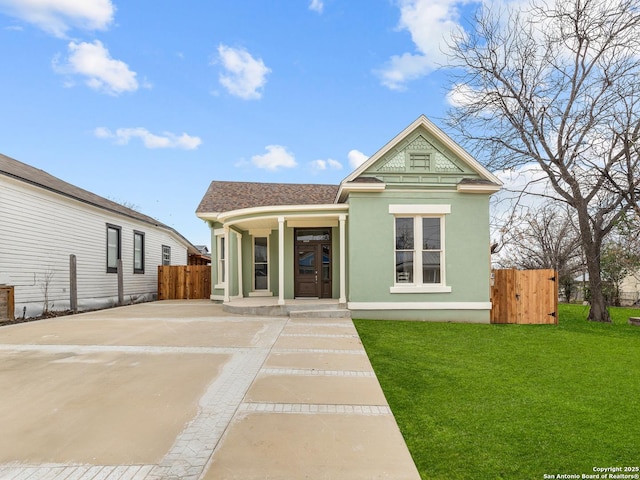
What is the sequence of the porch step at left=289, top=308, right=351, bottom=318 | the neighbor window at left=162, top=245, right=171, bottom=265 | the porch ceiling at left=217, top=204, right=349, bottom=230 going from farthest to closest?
the neighbor window at left=162, top=245, right=171, bottom=265, the porch ceiling at left=217, top=204, right=349, bottom=230, the porch step at left=289, top=308, right=351, bottom=318

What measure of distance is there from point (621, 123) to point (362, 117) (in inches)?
363

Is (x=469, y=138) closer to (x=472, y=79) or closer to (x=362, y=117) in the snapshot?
(x=472, y=79)

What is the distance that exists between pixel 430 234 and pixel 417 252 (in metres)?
0.71

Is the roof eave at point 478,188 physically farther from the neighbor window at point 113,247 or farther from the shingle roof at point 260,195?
the neighbor window at point 113,247

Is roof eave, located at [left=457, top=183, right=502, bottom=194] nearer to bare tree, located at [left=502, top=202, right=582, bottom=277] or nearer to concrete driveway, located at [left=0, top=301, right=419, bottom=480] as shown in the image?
concrete driveway, located at [left=0, top=301, right=419, bottom=480]

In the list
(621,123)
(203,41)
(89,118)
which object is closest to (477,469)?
(621,123)

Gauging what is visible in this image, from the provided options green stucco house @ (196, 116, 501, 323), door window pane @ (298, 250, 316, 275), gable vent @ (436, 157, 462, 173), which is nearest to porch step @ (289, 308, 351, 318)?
green stucco house @ (196, 116, 501, 323)

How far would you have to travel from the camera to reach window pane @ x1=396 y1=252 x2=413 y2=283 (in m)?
11.0

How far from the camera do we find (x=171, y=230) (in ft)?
71.0

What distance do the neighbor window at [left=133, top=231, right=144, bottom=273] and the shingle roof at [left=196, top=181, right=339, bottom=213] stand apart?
Result: 4582mm

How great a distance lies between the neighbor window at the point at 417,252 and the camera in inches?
431

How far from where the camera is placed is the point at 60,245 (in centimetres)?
1305

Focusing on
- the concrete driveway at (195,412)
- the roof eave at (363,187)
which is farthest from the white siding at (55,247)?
the roof eave at (363,187)

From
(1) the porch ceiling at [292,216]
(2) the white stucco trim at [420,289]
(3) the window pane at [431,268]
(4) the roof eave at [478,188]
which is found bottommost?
(2) the white stucco trim at [420,289]
